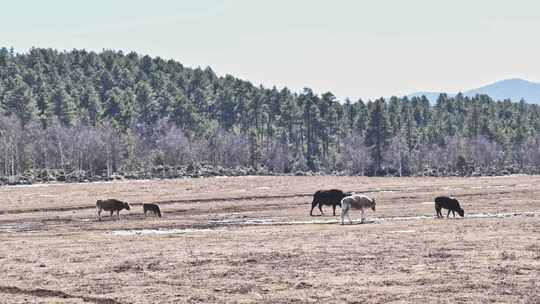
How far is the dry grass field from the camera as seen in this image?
19328mm

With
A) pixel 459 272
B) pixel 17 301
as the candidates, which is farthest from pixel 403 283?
pixel 17 301

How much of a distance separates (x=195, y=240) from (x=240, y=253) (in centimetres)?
509

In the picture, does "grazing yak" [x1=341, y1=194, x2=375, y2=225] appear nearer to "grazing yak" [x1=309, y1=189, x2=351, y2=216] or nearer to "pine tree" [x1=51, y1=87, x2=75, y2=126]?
"grazing yak" [x1=309, y1=189, x2=351, y2=216]

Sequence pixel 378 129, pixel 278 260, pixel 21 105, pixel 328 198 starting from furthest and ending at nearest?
pixel 378 129 → pixel 21 105 → pixel 328 198 → pixel 278 260

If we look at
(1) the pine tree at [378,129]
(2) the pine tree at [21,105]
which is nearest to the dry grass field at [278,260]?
(2) the pine tree at [21,105]

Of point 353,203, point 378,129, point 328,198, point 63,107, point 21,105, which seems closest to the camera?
point 353,203

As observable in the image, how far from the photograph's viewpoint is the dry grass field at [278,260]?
19.3 metres

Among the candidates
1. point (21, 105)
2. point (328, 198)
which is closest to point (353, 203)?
point (328, 198)

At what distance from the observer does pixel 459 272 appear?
21.5m

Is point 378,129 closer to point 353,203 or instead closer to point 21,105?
point 21,105

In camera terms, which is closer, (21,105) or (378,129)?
(21,105)

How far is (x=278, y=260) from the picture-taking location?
24875 millimetres

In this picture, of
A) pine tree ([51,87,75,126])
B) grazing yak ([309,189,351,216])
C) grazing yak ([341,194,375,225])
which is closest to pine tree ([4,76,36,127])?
pine tree ([51,87,75,126])

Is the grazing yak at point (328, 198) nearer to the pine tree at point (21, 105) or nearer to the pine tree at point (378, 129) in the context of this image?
the pine tree at point (21, 105)
